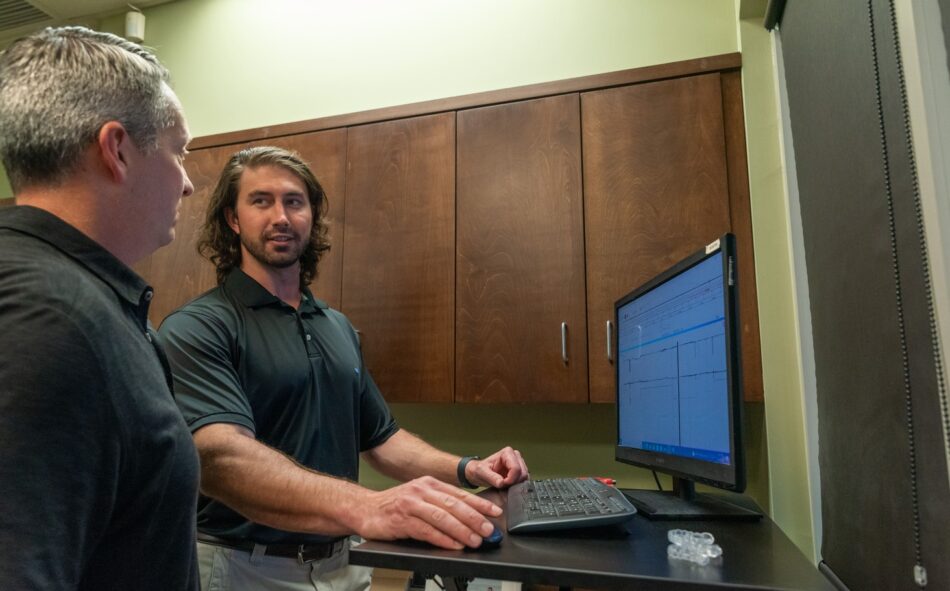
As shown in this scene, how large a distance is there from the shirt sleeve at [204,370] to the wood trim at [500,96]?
1035 mm

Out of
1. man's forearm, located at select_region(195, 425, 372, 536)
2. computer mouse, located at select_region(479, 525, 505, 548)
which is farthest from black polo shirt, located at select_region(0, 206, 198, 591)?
computer mouse, located at select_region(479, 525, 505, 548)

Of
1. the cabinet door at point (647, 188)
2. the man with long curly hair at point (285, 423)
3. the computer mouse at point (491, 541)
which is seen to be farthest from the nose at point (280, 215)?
the computer mouse at point (491, 541)

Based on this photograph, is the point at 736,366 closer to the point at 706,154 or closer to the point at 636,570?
the point at 636,570

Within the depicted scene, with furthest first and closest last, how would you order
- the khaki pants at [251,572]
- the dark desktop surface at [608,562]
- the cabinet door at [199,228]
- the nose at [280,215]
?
the cabinet door at [199,228] → the nose at [280,215] → the khaki pants at [251,572] → the dark desktop surface at [608,562]

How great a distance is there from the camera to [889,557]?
798mm

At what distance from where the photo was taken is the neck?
5.43 feet

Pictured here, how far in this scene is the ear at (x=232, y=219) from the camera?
1.81 m

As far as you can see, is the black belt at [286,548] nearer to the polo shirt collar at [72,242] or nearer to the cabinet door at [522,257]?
the cabinet door at [522,257]

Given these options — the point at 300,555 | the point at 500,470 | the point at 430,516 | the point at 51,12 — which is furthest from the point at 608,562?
the point at 51,12

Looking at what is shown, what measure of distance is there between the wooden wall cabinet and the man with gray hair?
1.09m

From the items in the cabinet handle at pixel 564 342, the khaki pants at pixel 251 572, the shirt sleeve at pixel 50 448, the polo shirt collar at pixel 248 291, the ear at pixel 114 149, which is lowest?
the khaki pants at pixel 251 572

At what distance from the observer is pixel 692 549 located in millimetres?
Answer: 744

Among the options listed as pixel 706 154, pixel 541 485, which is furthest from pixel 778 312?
pixel 541 485

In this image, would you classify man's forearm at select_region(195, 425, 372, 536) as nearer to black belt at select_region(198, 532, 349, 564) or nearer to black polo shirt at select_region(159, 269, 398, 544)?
black polo shirt at select_region(159, 269, 398, 544)
